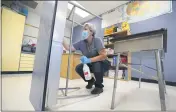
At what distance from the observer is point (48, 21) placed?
42 centimetres

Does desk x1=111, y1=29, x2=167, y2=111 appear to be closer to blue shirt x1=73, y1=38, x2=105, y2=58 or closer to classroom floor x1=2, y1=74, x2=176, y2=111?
classroom floor x1=2, y1=74, x2=176, y2=111

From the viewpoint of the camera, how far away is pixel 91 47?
1.01 meters

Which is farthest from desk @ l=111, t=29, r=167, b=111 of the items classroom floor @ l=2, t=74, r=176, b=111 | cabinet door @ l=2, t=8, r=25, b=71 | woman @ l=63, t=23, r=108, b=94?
cabinet door @ l=2, t=8, r=25, b=71

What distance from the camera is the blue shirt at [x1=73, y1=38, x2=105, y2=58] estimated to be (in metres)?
0.95

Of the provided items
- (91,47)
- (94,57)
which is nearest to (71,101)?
(94,57)

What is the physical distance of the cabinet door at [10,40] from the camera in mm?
414

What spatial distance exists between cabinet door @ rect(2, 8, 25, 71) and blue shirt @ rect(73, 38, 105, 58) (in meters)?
0.59

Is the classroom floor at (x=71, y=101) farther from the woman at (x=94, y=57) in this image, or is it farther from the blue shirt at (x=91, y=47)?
the blue shirt at (x=91, y=47)

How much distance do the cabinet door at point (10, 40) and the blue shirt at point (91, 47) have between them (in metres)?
0.59

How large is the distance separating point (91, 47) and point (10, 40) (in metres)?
0.68

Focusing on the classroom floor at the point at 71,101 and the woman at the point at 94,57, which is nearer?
the classroom floor at the point at 71,101

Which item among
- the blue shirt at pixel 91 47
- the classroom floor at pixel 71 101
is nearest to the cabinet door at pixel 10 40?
the classroom floor at pixel 71 101

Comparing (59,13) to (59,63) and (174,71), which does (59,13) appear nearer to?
(59,63)

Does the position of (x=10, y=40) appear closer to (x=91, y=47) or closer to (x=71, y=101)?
(x=71, y=101)
